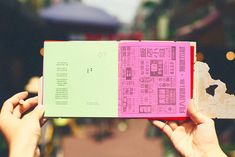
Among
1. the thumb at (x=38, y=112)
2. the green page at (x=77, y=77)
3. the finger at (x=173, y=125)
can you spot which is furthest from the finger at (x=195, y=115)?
the thumb at (x=38, y=112)

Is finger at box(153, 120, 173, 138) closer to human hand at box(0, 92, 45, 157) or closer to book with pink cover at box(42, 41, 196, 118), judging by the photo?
book with pink cover at box(42, 41, 196, 118)

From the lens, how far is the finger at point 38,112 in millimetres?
1646

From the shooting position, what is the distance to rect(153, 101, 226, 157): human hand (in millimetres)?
1654

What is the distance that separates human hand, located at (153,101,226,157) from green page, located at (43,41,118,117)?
11.6 inches

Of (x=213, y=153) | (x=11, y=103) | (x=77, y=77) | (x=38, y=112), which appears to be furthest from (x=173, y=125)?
(x=11, y=103)

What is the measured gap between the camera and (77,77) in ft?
5.49

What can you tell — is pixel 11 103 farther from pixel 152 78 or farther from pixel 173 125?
pixel 173 125

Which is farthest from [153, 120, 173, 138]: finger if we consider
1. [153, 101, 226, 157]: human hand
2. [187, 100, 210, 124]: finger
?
[187, 100, 210, 124]: finger

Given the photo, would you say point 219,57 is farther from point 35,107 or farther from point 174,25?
point 174,25

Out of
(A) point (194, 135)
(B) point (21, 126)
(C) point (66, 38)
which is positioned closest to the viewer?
(B) point (21, 126)

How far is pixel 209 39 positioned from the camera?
937 cm

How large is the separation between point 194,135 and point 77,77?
0.57 m

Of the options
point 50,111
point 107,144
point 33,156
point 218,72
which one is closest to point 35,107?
point 50,111

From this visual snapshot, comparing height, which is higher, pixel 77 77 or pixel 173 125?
pixel 77 77
